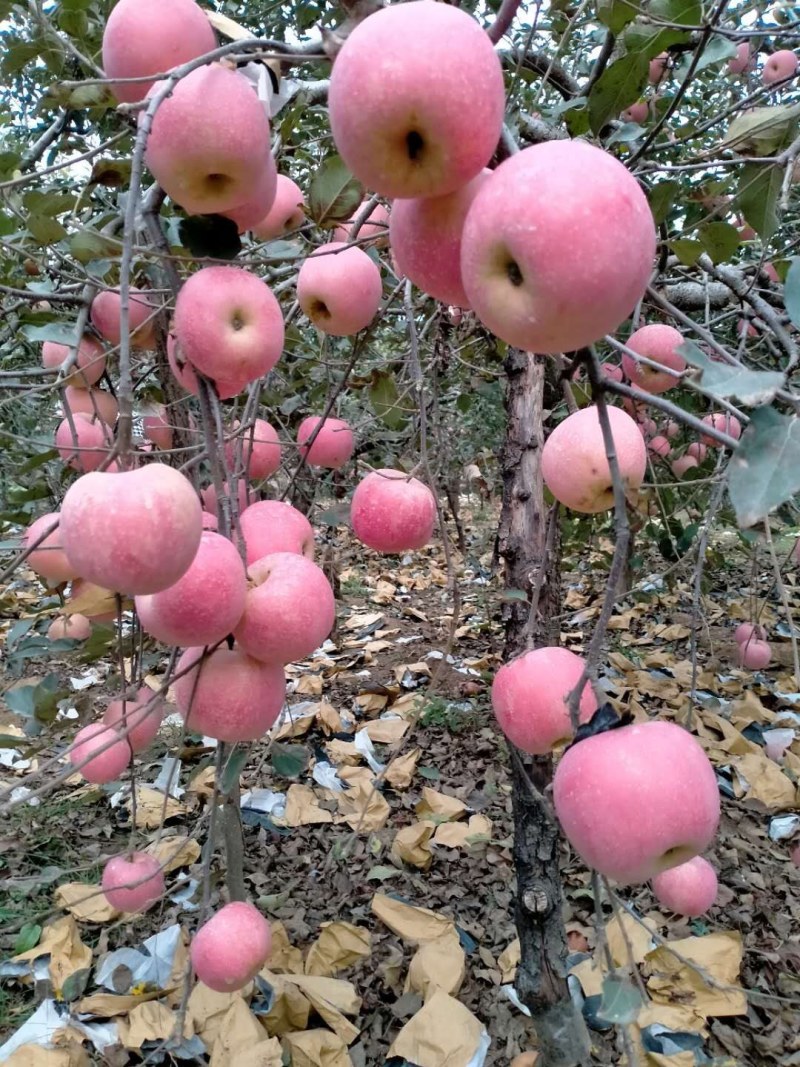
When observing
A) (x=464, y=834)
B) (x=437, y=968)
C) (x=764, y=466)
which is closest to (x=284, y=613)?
(x=764, y=466)

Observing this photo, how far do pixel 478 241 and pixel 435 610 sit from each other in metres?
4.10

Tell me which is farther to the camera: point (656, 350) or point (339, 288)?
point (656, 350)

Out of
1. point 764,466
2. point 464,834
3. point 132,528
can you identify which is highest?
point 764,466

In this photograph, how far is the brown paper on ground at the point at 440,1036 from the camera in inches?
59.4

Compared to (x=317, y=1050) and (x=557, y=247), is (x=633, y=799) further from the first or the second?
(x=317, y=1050)

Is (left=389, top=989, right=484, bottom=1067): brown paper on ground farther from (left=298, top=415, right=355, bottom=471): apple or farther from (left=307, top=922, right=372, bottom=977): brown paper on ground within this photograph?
(left=298, top=415, right=355, bottom=471): apple

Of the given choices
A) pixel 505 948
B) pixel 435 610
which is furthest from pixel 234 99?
pixel 435 610

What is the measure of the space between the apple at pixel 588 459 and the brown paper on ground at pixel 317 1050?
1392 mm

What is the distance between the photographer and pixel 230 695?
750 millimetres

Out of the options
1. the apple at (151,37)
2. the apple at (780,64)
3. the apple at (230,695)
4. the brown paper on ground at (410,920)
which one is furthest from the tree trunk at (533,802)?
the apple at (780,64)

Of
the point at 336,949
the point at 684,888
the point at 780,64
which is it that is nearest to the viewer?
the point at 684,888

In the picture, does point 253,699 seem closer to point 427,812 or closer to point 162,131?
point 162,131

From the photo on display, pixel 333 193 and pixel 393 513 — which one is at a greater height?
pixel 333 193

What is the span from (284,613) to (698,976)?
62.4 inches
